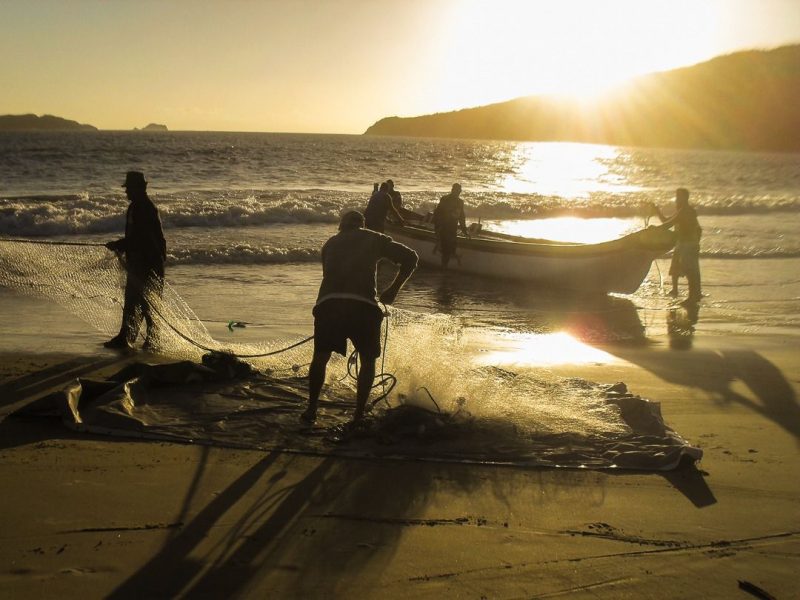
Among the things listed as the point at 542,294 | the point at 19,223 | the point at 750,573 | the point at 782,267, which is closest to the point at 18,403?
the point at 750,573

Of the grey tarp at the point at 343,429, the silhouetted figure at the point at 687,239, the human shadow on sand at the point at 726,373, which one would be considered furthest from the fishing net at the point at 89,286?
the silhouetted figure at the point at 687,239

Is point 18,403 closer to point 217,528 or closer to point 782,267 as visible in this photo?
point 217,528

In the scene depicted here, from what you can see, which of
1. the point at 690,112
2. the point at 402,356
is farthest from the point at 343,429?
the point at 690,112

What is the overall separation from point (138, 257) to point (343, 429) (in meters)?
4.21

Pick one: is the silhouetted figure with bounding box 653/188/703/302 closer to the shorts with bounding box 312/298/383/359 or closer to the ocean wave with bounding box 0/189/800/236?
the ocean wave with bounding box 0/189/800/236

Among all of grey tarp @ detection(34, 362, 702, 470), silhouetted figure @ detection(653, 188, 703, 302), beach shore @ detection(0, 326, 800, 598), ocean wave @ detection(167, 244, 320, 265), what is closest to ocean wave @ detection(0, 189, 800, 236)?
silhouetted figure @ detection(653, 188, 703, 302)

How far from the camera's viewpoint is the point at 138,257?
9.23 meters

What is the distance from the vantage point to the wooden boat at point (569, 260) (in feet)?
46.5

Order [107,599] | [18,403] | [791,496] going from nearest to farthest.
A: [107,599] < [791,496] < [18,403]

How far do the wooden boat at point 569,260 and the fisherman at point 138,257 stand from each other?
8189 mm

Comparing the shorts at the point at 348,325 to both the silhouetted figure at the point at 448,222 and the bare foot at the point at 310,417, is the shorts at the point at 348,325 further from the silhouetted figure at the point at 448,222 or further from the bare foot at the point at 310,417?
the silhouetted figure at the point at 448,222

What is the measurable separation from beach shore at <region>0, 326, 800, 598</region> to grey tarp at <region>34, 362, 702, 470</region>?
0.47 feet

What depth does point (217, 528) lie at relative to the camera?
460cm

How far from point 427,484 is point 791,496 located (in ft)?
7.71
